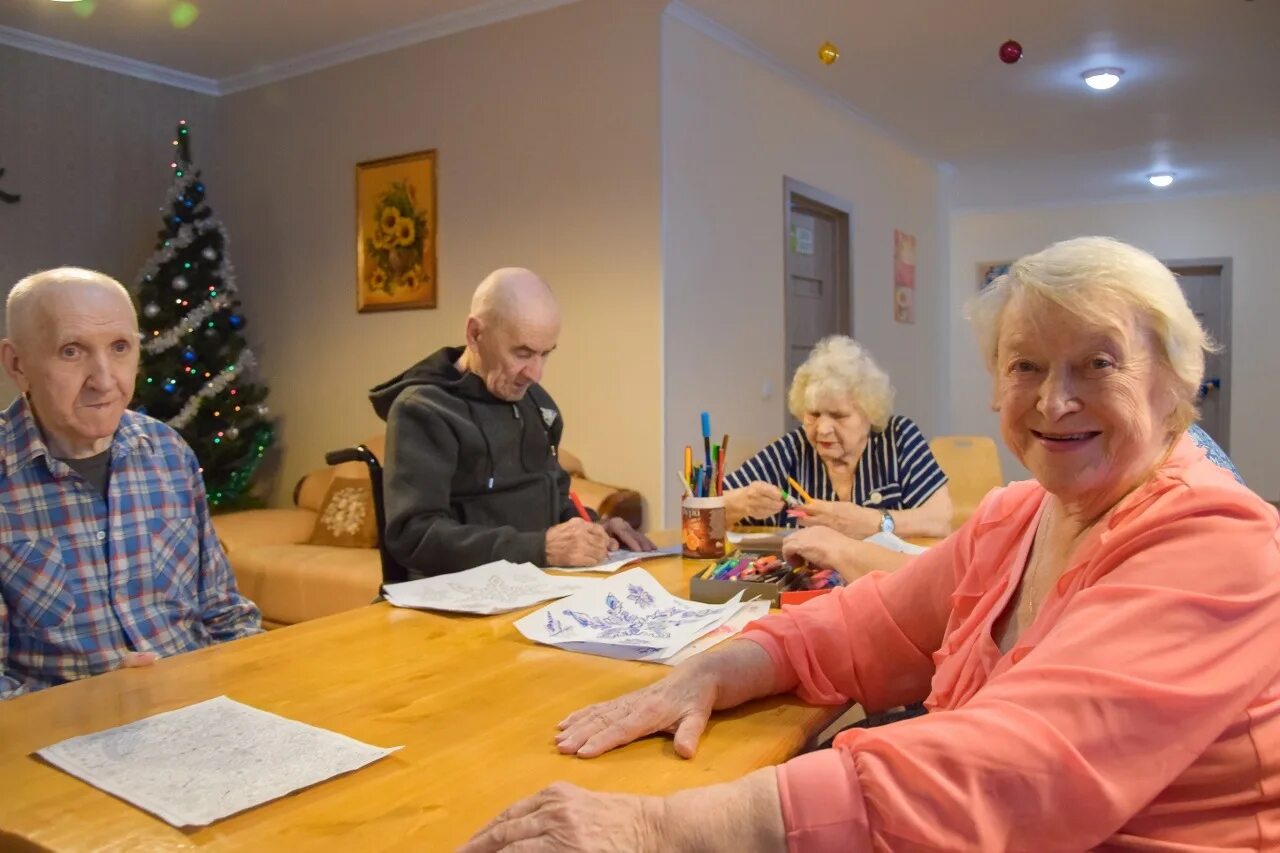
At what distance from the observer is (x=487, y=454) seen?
2.18 m

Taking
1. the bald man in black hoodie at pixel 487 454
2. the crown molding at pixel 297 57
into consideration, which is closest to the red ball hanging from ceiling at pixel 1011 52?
the crown molding at pixel 297 57

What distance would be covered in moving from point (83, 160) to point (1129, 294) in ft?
16.4

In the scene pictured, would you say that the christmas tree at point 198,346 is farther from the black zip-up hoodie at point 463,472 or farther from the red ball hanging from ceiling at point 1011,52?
the red ball hanging from ceiling at point 1011,52

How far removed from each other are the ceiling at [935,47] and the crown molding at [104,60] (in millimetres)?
43

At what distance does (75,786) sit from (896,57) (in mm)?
4437

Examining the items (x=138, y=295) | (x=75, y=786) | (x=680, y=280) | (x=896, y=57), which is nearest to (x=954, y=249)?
(x=896, y=57)

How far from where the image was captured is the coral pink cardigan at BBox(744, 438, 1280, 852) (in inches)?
30.5

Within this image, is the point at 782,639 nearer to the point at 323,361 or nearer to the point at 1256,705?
the point at 1256,705

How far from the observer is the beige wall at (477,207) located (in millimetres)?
3854

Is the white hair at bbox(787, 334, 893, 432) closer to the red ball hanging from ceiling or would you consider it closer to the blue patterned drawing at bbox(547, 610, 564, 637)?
the blue patterned drawing at bbox(547, 610, 564, 637)

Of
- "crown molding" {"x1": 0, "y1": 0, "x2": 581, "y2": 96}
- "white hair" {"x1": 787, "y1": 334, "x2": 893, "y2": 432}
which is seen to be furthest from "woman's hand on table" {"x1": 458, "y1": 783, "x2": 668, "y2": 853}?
"crown molding" {"x1": 0, "y1": 0, "x2": 581, "y2": 96}

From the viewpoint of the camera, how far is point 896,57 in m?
4.49

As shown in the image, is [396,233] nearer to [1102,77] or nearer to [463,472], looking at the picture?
[463,472]

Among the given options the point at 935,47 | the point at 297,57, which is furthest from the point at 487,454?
the point at 297,57
